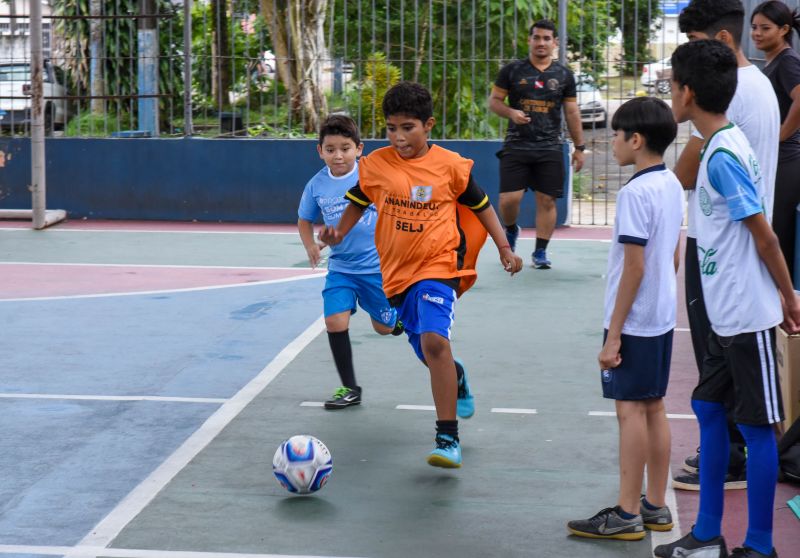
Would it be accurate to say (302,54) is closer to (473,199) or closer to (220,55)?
(220,55)

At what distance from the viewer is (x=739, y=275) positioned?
14.1 feet

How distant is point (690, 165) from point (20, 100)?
11.2 m

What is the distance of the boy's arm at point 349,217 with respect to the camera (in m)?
5.98

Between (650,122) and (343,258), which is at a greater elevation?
(650,122)

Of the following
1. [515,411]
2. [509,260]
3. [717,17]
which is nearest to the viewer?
[717,17]

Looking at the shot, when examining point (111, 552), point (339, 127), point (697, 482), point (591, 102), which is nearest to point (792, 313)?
point (697, 482)

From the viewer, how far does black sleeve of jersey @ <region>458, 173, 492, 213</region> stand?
589cm

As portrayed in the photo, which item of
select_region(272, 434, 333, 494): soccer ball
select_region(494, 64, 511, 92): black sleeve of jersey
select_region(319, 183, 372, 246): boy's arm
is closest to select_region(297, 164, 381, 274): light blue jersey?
select_region(319, 183, 372, 246): boy's arm

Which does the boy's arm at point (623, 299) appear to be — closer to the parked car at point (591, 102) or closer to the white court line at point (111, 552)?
the white court line at point (111, 552)

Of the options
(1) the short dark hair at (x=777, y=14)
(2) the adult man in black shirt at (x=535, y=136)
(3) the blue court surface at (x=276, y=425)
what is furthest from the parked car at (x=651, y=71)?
(1) the short dark hair at (x=777, y=14)

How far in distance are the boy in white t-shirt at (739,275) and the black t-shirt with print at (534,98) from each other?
22.2ft

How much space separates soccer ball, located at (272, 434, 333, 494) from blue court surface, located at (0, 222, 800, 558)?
0.08m

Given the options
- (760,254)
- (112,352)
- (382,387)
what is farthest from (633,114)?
(112,352)

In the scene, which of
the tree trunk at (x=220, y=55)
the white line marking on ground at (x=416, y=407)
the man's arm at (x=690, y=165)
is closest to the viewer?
the man's arm at (x=690, y=165)
